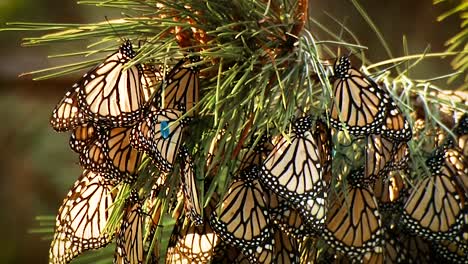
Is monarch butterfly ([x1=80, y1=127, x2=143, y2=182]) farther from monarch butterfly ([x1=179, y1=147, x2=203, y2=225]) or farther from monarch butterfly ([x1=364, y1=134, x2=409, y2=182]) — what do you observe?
monarch butterfly ([x1=364, y1=134, x2=409, y2=182])

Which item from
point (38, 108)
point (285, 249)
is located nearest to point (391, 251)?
point (285, 249)

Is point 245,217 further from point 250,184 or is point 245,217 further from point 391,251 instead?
point 391,251

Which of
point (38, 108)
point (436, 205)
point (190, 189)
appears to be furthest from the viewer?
point (38, 108)

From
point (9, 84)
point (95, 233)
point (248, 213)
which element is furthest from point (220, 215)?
→ point (9, 84)

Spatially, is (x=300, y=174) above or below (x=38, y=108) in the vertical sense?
above

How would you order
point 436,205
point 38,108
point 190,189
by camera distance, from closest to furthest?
point 190,189 → point 436,205 → point 38,108

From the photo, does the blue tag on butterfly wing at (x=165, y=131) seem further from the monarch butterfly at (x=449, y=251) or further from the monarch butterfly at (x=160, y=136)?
the monarch butterfly at (x=449, y=251)

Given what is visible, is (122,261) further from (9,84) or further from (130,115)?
(9,84)
